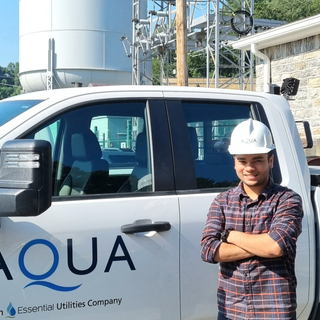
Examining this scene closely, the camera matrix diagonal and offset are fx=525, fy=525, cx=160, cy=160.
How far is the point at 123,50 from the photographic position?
23.9 metres

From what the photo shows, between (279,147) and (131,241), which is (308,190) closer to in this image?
(279,147)

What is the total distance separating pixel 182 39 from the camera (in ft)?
38.7

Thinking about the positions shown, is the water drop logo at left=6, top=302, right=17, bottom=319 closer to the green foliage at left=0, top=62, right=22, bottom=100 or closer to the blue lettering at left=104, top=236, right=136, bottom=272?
the blue lettering at left=104, top=236, right=136, bottom=272

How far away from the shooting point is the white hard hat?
89.5 inches

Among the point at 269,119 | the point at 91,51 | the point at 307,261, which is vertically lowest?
the point at 307,261

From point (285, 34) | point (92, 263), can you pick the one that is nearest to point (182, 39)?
point (285, 34)

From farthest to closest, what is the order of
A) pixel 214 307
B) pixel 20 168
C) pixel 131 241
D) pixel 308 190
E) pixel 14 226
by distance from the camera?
pixel 308 190 < pixel 214 307 < pixel 131 241 < pixel 14 226 < pixel 20 168

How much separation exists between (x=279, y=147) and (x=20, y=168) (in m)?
1.89

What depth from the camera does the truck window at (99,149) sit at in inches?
113

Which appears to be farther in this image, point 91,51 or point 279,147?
point 91,51

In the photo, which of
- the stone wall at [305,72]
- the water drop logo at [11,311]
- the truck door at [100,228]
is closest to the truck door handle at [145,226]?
the truck door at [100,228]

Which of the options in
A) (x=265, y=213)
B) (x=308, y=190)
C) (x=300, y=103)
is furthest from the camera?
(x=300, y=103)

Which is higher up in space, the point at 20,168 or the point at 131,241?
the point at 20,168

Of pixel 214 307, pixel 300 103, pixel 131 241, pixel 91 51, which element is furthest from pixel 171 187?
pixel 91 51
